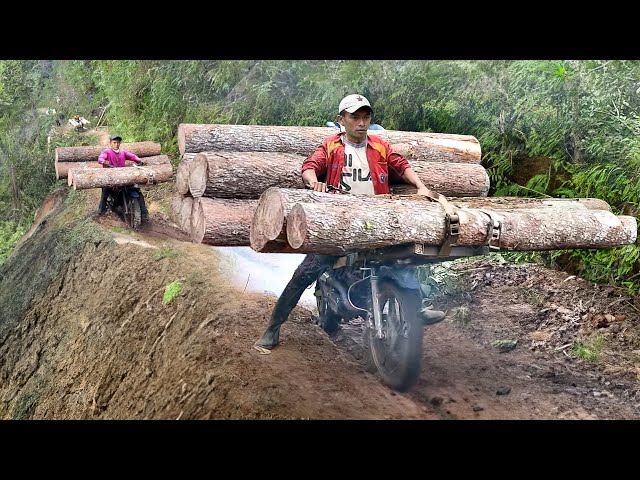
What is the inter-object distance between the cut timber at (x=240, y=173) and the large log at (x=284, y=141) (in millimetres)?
519

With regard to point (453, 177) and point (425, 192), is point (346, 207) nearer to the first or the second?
point (425, 192)

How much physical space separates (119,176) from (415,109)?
4537 mm

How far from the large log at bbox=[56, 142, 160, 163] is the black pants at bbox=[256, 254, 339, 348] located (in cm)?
705

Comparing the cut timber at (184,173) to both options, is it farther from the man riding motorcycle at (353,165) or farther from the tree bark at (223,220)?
the man riding motorcycle at (353,165)

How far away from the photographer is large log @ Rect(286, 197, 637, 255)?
3.97m

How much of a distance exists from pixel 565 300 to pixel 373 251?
2.52 metres

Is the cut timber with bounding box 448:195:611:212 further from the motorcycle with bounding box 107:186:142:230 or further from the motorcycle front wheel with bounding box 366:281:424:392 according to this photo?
the motorcycle with bounding box 107:186:142:230

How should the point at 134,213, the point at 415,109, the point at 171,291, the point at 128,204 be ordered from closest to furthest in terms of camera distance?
the point at 171,291, the point at 415,109, the point at 134,213, the point at 128,204

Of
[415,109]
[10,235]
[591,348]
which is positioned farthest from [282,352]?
[10,235]

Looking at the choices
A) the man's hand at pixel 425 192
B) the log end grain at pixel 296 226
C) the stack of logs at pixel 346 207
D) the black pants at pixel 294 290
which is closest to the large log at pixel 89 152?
the stack of logs at pixel 346 207

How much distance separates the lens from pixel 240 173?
5898 millimetres

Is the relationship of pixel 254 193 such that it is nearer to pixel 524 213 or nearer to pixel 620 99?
pixel 524 213

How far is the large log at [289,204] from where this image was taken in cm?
408

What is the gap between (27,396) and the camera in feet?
24.2
